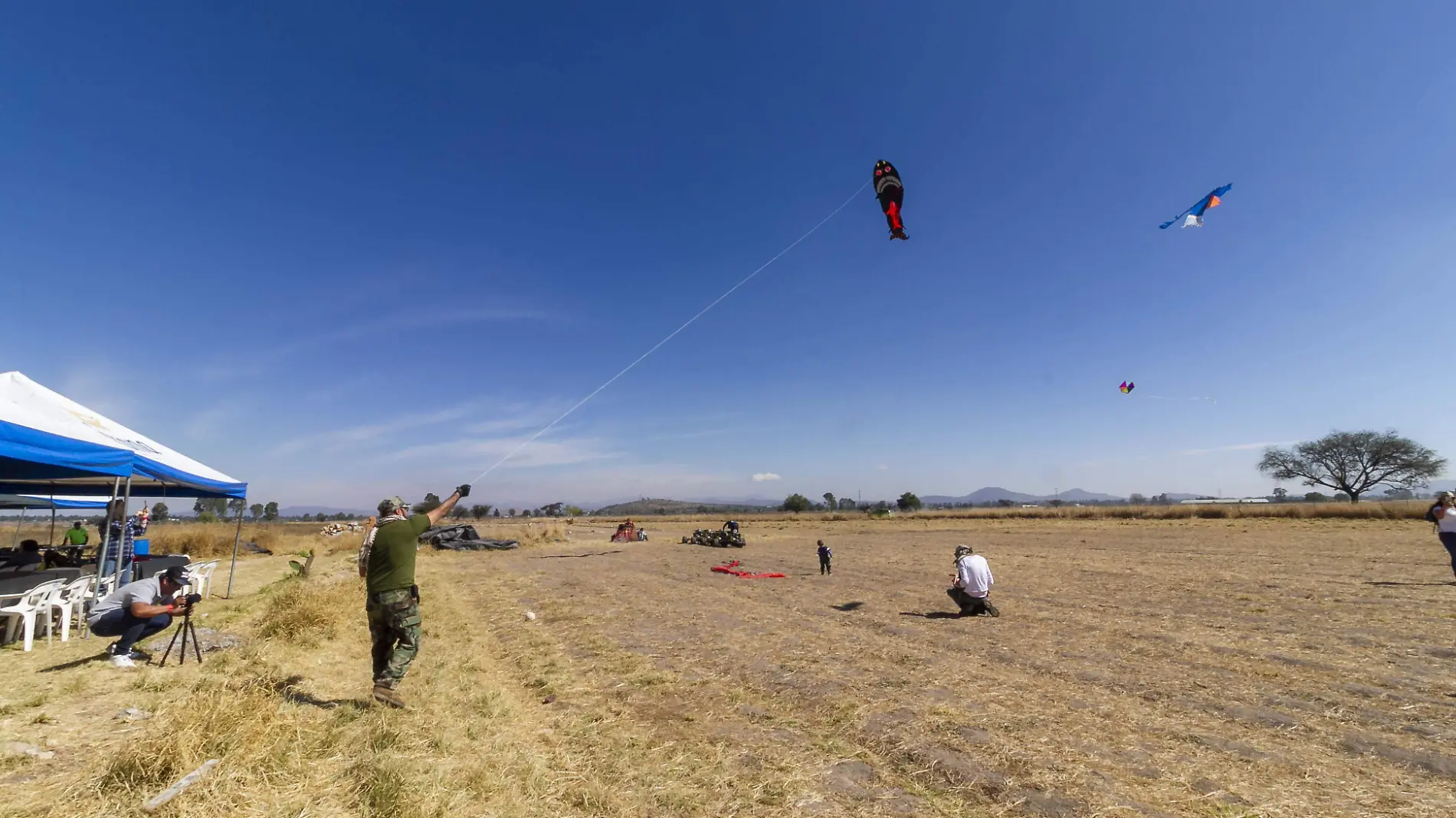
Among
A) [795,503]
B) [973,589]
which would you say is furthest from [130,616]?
[795,503]

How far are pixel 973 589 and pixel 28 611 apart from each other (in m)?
14.6

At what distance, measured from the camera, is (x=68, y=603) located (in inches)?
336

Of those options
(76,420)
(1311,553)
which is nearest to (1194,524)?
(1311,553)

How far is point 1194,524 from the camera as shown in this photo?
4306cm

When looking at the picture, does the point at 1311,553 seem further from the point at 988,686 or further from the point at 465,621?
the point at 465,621

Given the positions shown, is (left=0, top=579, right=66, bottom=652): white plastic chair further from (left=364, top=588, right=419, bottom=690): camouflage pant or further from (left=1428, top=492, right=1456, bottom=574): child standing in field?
(left=1428, top=492, right=1456, bottom=574): child standing in field

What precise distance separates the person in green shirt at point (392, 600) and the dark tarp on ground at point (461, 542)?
88.1ft

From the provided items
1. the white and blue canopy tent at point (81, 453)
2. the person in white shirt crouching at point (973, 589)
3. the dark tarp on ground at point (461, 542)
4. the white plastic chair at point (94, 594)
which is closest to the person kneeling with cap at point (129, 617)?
the white plastic chair at point (94, 594)

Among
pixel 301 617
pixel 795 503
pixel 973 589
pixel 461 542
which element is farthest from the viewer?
pixel 795 503

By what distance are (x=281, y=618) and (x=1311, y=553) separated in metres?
30.7

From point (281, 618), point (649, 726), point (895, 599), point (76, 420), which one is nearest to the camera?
point (649, 726)

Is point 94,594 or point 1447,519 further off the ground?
point 1447,519

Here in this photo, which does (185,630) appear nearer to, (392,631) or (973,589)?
(392,631)

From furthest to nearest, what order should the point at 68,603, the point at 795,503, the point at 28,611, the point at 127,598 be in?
the point at 795,503 < the point at 68,603 < the point at 28,611 < the point at 127,598
